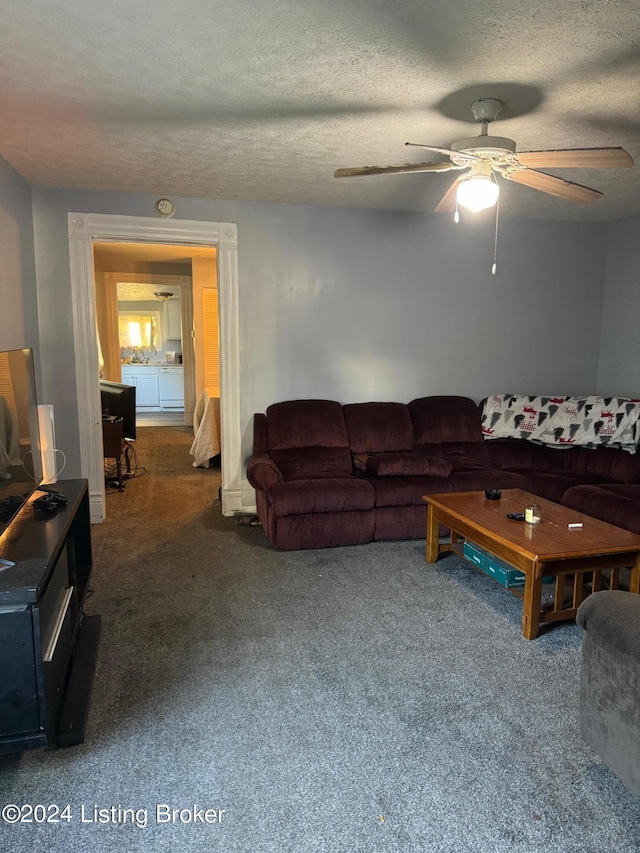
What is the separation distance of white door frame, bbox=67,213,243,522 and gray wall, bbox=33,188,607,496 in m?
0.07

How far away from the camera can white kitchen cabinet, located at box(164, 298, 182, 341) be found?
11.1m

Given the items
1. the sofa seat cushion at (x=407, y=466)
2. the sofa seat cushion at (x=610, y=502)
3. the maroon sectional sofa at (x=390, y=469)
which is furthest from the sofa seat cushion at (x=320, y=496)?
the sofa seat cushion at (x=610, y=502)

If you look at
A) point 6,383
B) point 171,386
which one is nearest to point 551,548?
point 6,383

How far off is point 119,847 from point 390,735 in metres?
0.90

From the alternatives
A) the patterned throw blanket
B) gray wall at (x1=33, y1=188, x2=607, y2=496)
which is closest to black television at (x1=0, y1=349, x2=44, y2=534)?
gray wall at (x1=33, y1=188, x2=607, y2=496)

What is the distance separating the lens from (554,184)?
8.91 feet

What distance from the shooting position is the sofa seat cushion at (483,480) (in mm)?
4004

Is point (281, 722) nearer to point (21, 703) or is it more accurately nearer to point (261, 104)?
point (21, 703)

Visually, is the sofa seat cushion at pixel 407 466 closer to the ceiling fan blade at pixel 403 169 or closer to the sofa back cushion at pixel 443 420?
the sofa back cushion at pixel 443 420

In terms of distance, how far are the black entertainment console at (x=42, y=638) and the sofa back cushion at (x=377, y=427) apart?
232 centimetres

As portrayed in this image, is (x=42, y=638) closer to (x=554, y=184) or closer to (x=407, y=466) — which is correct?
(x=407, y=466)

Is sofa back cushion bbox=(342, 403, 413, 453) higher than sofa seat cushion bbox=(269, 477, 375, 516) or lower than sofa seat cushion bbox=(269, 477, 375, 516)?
higher

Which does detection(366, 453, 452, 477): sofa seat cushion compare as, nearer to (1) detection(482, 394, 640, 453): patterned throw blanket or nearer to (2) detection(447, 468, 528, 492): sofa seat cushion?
(2) detection(447, 468, 528, 492): sofa seat cushion

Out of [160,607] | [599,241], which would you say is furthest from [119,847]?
[599,241]
